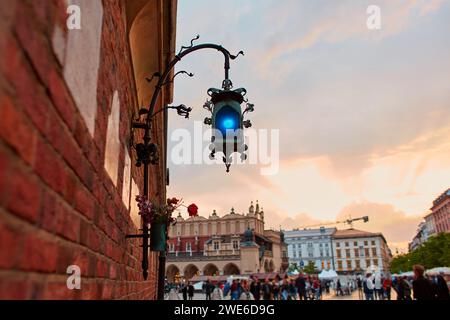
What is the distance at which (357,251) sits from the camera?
346 feet

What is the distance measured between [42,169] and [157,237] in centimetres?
256

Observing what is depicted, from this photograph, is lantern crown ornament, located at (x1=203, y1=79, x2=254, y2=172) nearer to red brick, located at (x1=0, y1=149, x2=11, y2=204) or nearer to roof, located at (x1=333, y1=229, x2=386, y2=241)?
red brick, located at (x1=0, y1=149, x2=11, y2=204)

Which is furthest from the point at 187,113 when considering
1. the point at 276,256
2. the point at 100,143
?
the point at 276,256

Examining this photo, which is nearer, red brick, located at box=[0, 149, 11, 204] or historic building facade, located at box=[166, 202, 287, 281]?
red brick, located at box=[0, 149, 11, 204]

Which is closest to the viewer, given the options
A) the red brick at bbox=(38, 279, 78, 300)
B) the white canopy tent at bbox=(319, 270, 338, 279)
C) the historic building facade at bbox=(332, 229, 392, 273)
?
the red brick at bbox=(38, 279, 78, 300)

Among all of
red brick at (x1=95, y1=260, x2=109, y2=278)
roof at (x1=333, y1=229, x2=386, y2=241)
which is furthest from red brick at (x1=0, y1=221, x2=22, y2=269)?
roof at (x1=333, y1=229, x2=386, y2=241)

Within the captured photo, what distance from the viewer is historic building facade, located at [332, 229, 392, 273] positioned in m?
103

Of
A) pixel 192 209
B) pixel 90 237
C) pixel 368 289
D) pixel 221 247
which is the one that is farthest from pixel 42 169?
pixel 221 247

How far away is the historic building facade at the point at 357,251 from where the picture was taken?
10344 cm

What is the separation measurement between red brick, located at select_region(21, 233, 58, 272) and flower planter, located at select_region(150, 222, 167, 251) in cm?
235

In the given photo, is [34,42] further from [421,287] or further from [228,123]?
[421,287]

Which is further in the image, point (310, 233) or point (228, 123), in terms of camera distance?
point (310, 233)

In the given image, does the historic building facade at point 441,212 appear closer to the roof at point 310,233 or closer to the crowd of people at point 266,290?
the roof at point 310,233
